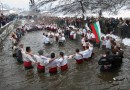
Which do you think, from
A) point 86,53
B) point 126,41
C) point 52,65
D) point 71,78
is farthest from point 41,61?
point 126,41

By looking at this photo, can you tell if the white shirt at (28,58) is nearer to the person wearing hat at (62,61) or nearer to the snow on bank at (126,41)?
the person wearing hat at (62,61)

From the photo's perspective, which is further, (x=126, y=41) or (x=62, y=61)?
(x=126, y=41)

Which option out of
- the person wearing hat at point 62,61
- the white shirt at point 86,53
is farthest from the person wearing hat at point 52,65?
the white shirt at point 86,53

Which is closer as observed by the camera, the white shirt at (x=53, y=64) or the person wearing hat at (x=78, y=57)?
the white shirt at (x=53, y=64)

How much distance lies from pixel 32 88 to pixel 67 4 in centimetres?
1252

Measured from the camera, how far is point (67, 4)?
22.8 metres

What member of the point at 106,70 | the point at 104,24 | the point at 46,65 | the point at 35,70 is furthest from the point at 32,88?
the point at 104,24

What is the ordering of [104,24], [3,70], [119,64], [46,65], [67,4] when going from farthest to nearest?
1. [104,24]
2. [67,4]
3. [3,70]
4. [119,64]
5. [46,65]

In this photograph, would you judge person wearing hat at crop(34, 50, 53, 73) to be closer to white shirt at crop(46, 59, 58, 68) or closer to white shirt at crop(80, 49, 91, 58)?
white shirt at crop(46, 59, 58, 68)

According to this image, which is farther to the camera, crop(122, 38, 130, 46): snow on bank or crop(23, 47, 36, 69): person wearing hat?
crop(122, 38, 130, 46): snow on bank

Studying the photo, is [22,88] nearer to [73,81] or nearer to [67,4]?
[73,81]

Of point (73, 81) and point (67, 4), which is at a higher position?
point (67, 4)

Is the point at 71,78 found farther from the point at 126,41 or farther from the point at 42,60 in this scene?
the point at 126,41

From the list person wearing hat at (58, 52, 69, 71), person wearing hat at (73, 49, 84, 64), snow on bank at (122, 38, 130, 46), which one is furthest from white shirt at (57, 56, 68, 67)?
snow on bank at (122, 38, 130, 46)
